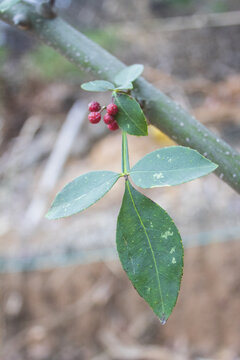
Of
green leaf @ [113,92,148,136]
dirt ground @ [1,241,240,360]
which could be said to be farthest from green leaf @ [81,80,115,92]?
dirt ground @ [1,241,240,360]

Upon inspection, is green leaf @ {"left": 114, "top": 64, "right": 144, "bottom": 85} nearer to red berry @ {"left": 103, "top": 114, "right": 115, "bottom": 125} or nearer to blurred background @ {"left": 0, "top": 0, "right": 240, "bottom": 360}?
red berry @ {"left": 103, "top": 114, "right": 115, "bottom": 125}

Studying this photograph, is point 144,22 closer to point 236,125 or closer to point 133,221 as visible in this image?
point 236,125

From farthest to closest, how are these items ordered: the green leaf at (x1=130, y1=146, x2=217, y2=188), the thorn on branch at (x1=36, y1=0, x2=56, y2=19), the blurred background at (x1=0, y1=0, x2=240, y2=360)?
the blurred background at (x1=0, y1=0, x2=240, y2=360) → the thorn on branch at (x1=36, y1=0, x2=56, y2=19) → the green leaf at (x1=130, y1=146, x2=217, y2=188)

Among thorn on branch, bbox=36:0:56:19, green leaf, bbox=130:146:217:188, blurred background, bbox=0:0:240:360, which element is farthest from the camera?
blurred background, bbox=0:0:240:360

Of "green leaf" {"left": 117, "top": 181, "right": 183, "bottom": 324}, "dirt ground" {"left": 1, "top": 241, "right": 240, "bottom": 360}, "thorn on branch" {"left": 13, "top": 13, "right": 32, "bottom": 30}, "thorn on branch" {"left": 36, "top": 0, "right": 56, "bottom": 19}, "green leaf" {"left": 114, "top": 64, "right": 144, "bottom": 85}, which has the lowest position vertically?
"dirt ground" {"left": 1, "top": 241, "right": 240, "bottom": 360}

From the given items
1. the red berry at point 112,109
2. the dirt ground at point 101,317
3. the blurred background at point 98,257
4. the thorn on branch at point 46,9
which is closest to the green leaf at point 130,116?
the red berry at point 112,109

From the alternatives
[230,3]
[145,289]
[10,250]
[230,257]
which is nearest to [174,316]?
[230,257]
